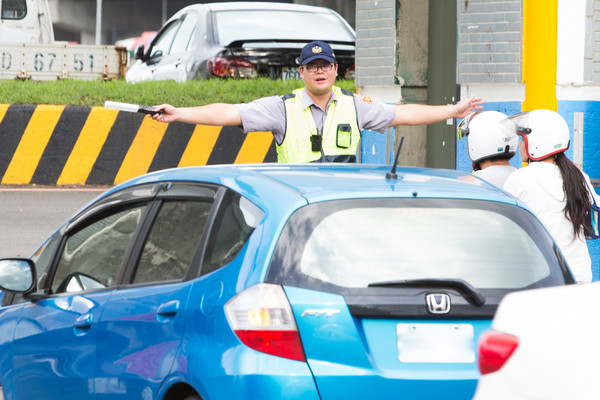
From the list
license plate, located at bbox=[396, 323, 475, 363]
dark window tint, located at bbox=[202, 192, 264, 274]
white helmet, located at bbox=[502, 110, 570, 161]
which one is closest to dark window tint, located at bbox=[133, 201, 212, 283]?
dark window tint, located at bbox=[202, 192, 264, 274]

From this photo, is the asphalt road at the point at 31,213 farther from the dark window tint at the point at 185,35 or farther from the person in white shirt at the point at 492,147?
the person in white shirt at the point at 492,147

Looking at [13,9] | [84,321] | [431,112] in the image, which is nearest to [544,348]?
[84,321]

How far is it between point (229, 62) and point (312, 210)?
1159cm

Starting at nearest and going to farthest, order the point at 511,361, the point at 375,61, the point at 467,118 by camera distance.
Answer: the point at 511,361 → the point at 467,118 → the point at 375,61

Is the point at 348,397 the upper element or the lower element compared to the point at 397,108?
lower

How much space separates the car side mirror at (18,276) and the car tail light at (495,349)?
→ 2500 millimetres

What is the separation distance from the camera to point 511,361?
3041mm

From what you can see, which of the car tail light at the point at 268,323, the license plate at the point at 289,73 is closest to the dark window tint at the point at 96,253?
the car tail light at the point at 268,323

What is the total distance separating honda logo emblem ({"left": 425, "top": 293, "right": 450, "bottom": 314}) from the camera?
148 inches

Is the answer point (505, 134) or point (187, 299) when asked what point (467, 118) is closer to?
point (505, 134)

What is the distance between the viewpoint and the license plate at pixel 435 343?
3.75 metres

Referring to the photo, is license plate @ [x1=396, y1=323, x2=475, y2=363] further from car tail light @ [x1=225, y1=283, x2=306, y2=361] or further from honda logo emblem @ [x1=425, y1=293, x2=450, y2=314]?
car tail light @ [x1=225, y1=283, x2=306, y2=361]

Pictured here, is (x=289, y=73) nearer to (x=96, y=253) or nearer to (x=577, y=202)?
(x=577, y=202)

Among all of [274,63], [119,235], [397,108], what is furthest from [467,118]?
[274,63]
